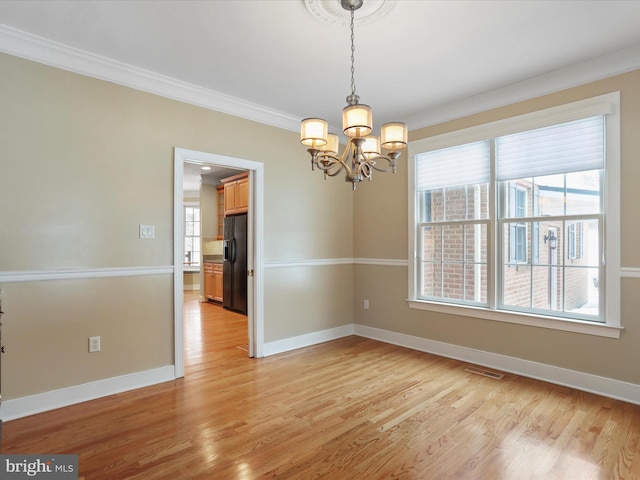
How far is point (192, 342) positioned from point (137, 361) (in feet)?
4.76

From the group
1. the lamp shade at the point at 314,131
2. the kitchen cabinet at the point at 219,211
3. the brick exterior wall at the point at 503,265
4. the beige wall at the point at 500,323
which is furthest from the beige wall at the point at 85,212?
the kitchen cabinet at the point at 219,211

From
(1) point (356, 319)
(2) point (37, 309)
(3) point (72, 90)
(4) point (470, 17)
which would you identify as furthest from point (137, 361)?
(4) point (470, 17)

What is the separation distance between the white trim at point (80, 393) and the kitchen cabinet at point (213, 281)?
13.2 feet

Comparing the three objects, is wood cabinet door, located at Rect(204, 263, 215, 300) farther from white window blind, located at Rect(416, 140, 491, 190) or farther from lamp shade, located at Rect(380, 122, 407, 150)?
lamp shade, located at Rect(380, 122, 407, 150)

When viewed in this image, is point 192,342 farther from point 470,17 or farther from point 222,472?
point 470,17

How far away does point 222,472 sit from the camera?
1971 mm

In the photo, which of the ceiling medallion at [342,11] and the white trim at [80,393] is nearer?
the ceiling medallion at [342,11]

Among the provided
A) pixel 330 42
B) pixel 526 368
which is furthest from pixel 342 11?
pixel 526 368

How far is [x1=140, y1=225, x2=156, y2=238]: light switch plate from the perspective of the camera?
3.21 meters

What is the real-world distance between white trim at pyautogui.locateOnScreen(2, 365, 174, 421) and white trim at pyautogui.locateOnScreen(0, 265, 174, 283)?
0.87m

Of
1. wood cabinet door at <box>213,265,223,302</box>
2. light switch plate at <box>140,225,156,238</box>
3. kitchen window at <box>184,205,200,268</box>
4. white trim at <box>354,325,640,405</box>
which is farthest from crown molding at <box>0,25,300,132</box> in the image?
kitchen window at <box>184,205,200,268</box>

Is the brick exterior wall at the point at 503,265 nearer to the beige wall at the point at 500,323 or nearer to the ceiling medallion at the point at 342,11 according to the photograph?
the beige wall at the point at 500,323

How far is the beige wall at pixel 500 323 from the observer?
112 inches

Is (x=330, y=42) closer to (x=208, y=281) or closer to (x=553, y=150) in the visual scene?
(x=553, y=150)
